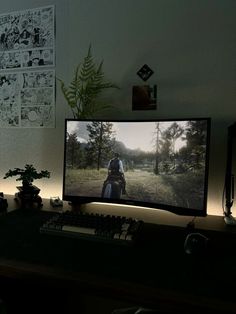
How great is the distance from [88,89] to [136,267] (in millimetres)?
1023

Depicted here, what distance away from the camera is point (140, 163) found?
1369mm

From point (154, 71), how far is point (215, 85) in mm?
328

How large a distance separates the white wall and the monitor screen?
233mm

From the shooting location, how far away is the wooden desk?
2.30 feet

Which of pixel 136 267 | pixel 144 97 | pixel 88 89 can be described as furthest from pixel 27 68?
pixel 136 267

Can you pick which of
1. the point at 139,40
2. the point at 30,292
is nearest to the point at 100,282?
the point at 30,292

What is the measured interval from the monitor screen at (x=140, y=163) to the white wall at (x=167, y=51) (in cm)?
Answer: 23

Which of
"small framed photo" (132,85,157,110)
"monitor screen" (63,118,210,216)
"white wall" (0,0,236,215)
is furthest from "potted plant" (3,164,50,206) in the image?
"small framed photo" (132,85,157,110)

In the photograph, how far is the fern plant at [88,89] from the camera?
1.56 m

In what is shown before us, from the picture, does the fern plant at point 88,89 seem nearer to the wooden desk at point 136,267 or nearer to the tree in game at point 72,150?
the tree in game at point 72,150

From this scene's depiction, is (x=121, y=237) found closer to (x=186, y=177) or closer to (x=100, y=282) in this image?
(x=100, y=282)

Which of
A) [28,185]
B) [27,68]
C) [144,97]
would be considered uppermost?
[27,68]

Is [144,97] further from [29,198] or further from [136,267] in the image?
[136,267]

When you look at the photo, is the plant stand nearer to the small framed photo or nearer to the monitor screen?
the monitor screen
